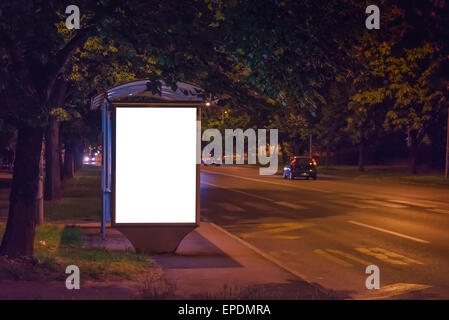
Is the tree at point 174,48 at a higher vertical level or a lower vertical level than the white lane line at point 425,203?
higher

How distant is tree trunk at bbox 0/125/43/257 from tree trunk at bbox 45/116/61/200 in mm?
12300

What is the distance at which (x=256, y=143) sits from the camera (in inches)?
3671

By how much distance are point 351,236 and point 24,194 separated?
7.78 meters

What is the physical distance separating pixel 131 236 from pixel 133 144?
5.58 feet

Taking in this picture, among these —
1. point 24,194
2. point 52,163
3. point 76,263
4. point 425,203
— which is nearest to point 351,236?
point 76,263

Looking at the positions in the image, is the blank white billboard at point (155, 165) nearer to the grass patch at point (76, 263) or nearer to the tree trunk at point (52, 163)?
the grass patch at point (76, 263)

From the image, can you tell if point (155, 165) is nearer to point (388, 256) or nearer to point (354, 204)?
point (388, 256)

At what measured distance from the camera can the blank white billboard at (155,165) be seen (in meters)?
10.1

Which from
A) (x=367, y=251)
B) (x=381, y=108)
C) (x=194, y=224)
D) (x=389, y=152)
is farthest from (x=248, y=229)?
(x=389, y=152)

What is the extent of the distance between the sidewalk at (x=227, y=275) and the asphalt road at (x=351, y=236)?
510 millimetres

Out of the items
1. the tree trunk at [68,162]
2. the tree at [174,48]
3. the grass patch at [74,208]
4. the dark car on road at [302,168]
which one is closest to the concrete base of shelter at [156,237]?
the tree at [174,48]

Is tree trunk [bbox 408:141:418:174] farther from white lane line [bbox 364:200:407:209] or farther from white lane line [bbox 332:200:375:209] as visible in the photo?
white lane line [bbox 332:200:375:209]

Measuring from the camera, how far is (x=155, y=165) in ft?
33.6

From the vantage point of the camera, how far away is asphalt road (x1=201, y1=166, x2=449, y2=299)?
9.08 meters
